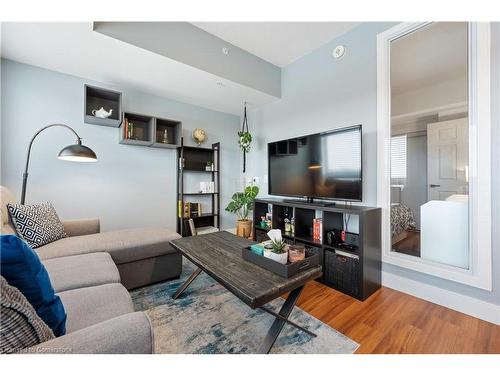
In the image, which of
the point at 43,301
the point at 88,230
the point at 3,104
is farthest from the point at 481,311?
the point at 3,104

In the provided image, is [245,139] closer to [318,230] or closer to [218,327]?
[318,230]

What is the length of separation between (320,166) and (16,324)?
7.96 feet

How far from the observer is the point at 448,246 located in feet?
5.86

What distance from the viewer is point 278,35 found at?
253cm

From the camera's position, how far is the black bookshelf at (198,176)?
3.27m

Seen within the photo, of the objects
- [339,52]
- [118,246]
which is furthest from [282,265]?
[339,52]

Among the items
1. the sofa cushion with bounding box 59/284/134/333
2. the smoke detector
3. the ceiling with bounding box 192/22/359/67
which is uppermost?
the ceiling with bounding box 192/22/359/67

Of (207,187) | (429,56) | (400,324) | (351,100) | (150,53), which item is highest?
(150,53)

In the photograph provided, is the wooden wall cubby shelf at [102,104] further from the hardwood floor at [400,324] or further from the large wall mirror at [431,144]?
the large wall mirror at [431,144]

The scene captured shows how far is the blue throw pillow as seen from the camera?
25.9 inches

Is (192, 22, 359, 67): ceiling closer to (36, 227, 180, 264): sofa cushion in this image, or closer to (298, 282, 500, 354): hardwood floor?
(36, 227, 180, 264): sofa cushion

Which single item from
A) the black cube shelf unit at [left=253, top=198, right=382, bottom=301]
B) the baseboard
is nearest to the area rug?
the black cube shelf unit at [left=253, top=198, right=382, bottom=301]

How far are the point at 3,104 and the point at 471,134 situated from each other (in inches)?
175

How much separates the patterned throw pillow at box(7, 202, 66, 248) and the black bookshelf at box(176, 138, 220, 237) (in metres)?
1.52
